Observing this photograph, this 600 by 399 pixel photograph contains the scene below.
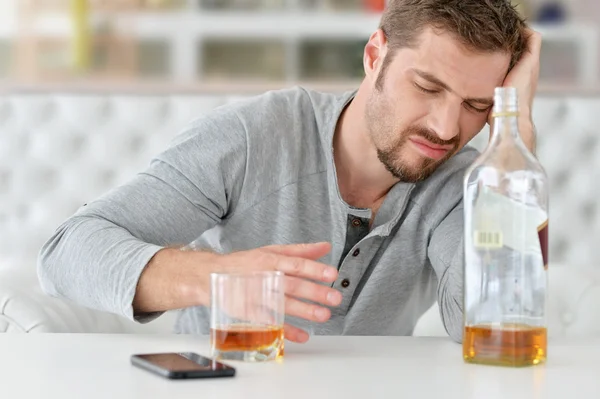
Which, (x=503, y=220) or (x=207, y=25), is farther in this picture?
(x=207, y=25)

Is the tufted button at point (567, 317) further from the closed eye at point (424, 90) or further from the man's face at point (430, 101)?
the closed eye at point (424, 90)

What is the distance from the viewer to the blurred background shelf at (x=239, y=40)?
2.79 metres

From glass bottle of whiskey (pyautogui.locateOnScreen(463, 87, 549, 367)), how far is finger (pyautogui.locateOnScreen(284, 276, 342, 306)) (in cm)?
15

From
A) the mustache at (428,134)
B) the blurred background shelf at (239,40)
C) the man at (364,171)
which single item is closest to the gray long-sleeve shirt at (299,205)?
the man at (364,171)

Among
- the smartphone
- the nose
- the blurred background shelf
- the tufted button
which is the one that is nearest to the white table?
the smartphone

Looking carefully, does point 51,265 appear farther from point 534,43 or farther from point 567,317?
point 567,317

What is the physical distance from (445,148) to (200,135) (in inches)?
16.3

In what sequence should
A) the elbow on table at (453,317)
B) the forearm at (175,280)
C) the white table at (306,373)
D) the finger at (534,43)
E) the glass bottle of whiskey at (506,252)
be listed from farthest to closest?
1. the finger at (534,43)
2. the elbow on table at (453,317)
3. the forearm at (175,280)
4. the glass bottle of whiskey at (506,252)
5. the white table at (306,373)

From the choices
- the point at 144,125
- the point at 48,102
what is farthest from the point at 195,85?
the point at 48,102

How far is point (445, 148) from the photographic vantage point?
4.94ft

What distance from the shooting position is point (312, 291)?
98 cm

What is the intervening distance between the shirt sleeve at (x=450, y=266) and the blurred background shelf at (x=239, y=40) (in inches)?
50.7

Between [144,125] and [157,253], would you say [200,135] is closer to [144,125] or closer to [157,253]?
[157,253]

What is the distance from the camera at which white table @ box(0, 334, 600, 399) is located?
2.68ft
